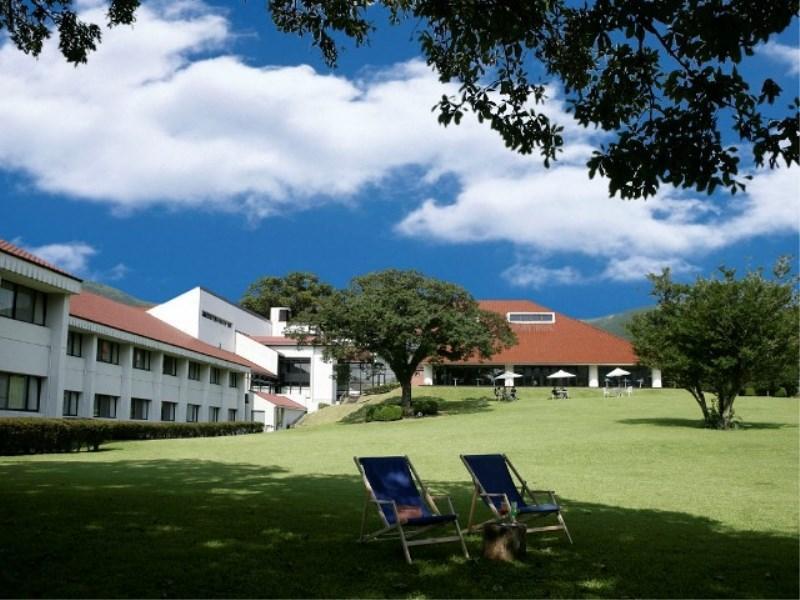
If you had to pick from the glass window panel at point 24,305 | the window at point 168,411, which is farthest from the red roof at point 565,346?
the glass window panel at point 24,305

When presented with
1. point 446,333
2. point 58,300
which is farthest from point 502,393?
point 58,300

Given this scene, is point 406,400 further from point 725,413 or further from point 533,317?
point 533,317

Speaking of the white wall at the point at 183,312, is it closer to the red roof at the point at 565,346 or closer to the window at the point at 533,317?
the red roof at the point at 565,346

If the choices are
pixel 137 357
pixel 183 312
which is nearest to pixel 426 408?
pixel 137 357

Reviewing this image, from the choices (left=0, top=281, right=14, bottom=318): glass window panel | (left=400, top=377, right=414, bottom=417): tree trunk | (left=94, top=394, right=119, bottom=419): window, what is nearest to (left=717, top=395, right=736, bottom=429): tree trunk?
(left=400, top=377, right=414, bottom=417): tree trunk

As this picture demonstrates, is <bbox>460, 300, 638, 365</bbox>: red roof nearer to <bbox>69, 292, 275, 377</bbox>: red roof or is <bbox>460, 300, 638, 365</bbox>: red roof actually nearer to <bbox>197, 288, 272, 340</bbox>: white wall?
<bbox>197, 288, 272, 340</bbox>: white wall

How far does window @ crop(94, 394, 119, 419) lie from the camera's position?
38.5 m

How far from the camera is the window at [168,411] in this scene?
45.4m

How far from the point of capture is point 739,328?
30969mm

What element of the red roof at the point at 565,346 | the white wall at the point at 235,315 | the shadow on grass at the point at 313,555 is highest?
the white wall at the point at 235,315

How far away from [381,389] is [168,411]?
23369 mm

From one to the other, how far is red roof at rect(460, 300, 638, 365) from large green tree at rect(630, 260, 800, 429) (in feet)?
114

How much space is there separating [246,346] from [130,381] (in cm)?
2494

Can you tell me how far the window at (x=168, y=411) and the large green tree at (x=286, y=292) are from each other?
39831mm
